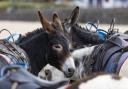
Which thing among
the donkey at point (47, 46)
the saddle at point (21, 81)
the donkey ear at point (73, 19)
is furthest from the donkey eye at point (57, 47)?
the saddle at point (21, 81)

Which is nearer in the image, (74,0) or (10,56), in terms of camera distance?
(10,56)

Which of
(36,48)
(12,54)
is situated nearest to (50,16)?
(36,48)

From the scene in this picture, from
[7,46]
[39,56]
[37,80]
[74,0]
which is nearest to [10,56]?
[7,46]

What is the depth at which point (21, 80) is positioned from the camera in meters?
4.28

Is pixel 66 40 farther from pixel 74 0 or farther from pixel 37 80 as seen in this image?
pixel 74 0

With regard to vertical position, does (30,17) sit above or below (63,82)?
below

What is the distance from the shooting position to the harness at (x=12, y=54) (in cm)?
648

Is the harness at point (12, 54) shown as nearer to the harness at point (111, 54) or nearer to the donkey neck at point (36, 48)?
the donkey neck at point (36, 48)

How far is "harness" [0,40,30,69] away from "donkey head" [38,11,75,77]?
0.46 metres

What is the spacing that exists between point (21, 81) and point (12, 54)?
2.39 meters

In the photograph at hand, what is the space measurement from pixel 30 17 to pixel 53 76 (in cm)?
2070

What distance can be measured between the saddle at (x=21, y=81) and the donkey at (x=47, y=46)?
298 cm

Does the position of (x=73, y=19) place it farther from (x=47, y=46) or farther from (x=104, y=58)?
(x=104, y=58)

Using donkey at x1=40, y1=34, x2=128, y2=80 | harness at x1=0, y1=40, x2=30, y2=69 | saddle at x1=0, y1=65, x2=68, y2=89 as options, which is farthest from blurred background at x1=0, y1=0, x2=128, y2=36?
saddle at x1=0, y1=65, x2=68, y2=89
